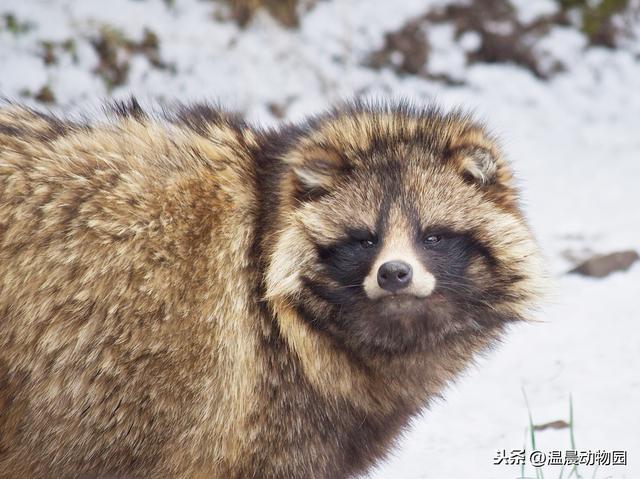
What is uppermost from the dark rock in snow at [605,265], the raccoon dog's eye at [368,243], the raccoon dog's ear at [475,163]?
the raccoon dog's ear at [475,163]

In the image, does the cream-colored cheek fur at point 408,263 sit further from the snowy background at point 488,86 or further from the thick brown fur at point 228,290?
the snowy background at point 488,86

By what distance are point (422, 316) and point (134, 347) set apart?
1.08 metres

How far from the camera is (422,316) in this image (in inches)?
142

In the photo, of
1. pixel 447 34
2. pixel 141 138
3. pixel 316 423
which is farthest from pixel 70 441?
pixel 447 34

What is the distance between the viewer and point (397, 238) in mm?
3604

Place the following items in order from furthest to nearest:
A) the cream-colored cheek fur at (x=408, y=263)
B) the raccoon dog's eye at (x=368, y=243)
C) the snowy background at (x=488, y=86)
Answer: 1. the snowy background at (x=488, y=86)
2. the raccoon dog's eye at (x=368, y=243)
3. the cream-colored cheek fur at (x=408, y=263)

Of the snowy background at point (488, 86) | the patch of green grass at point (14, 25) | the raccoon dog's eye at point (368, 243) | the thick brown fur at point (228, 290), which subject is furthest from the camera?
the patch of green grass at point (14, 25)

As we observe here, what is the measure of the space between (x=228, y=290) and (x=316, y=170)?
0.59 meters

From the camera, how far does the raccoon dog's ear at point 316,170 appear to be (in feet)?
12.2

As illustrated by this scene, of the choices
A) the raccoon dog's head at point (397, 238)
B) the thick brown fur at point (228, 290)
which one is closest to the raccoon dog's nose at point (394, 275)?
the raccoon dog's head at point (397, 238)

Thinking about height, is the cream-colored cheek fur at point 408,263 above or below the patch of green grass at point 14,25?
below

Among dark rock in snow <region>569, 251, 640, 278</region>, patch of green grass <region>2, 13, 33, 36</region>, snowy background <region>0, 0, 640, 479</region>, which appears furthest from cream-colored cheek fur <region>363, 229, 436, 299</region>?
patch of green grass <region>2, 13, 33, 36</region>

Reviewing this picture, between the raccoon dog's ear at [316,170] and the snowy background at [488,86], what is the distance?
64.2 inches

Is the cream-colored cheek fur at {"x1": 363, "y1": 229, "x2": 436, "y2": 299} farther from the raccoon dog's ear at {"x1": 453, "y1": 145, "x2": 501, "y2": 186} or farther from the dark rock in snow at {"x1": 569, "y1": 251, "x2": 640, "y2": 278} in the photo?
the dark rock in snow at {"x1": 569, "y1": 251, "x2": 640, "y2": 278}
